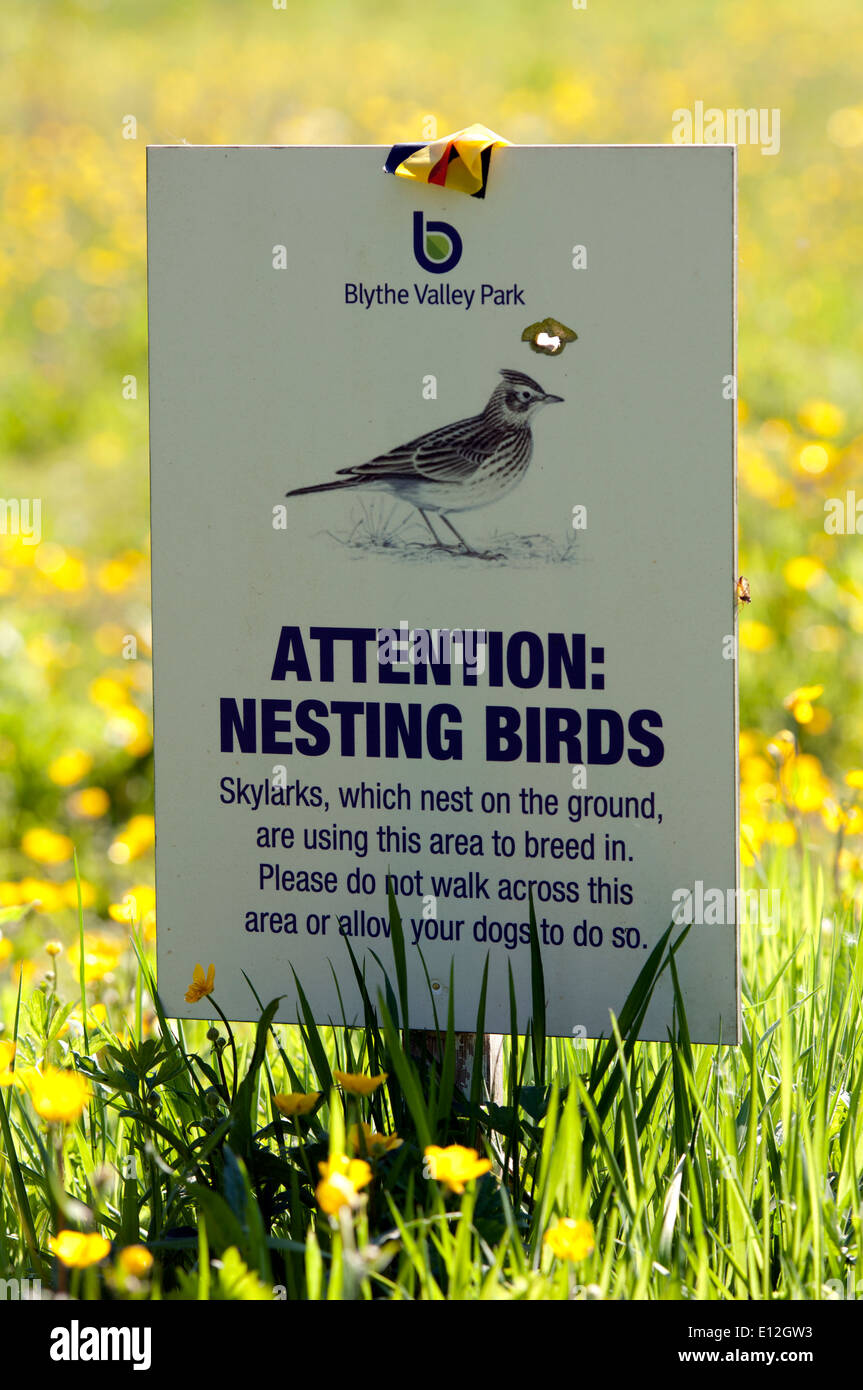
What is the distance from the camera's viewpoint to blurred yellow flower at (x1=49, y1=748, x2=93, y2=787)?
11.7 feet

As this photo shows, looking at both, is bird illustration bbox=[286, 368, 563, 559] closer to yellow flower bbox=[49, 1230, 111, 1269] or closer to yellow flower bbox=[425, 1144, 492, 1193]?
yellow flower bbox=[425, 1144, 492, 1193]

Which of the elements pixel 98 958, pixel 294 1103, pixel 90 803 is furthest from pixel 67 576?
pixel 294 1103

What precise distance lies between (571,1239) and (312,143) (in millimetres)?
4598

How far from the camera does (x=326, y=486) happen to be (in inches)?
76.4

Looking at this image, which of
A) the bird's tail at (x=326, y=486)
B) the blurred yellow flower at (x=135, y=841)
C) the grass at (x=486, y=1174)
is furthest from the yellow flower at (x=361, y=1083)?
the blurred yellow flower at (x=135, y=841)

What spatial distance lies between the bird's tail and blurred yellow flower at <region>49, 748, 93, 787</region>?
183 cm

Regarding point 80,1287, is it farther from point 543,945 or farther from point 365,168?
point 365,168

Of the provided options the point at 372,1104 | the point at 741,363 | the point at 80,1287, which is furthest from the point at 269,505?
the point at 741,363

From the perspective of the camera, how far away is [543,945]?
1915 millimetres

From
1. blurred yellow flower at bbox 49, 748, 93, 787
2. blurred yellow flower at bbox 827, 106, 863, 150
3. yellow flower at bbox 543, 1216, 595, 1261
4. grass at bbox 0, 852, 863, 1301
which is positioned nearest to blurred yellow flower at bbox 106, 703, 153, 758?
blurred yellow flower at bbox 49, 748, 93, 787

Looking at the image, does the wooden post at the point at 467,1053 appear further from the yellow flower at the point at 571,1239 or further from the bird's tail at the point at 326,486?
the bird's tail at the point at 326,486

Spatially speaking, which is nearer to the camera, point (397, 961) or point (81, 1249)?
point (81, 1249)

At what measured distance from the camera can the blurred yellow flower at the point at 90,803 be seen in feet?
12.0

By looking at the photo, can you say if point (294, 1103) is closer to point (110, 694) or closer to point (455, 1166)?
point (455, 1166)
